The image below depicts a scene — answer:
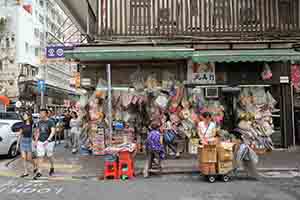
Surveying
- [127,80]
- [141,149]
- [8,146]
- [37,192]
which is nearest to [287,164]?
[141,149]

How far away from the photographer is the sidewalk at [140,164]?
10195 mm

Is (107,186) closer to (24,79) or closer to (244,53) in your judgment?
(244,53)

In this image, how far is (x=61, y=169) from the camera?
10.9 metres

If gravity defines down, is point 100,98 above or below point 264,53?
below

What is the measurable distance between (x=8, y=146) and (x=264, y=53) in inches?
374

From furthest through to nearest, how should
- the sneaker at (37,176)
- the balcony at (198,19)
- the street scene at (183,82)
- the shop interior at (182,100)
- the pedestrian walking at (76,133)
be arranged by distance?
the pedestrian walking at (76,133) < the shop interior at (182,100) < the balcony at (198,19) < the street scene at (183,82) < the sneaker at (37,176)

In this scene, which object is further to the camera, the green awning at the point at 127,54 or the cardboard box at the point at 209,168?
the green awning at the point at 127,54

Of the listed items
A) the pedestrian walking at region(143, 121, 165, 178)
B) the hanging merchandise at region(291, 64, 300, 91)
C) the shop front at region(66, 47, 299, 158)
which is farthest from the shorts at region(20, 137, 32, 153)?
the hanging merchandise at region(291, 64, 300, 91)

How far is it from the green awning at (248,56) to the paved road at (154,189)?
12.4 ft

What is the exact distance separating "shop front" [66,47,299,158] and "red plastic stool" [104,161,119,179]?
3.43m

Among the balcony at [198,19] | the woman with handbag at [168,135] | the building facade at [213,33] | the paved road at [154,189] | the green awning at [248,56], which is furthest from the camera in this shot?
the balcony at [198,19]

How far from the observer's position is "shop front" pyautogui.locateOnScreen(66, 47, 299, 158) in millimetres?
13078

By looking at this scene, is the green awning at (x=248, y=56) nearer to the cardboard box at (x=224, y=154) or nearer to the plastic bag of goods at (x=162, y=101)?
the plastic bag of goods at (x=162, y=101)

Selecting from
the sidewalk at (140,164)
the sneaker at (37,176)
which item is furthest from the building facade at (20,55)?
the sneaker at (37,176)
